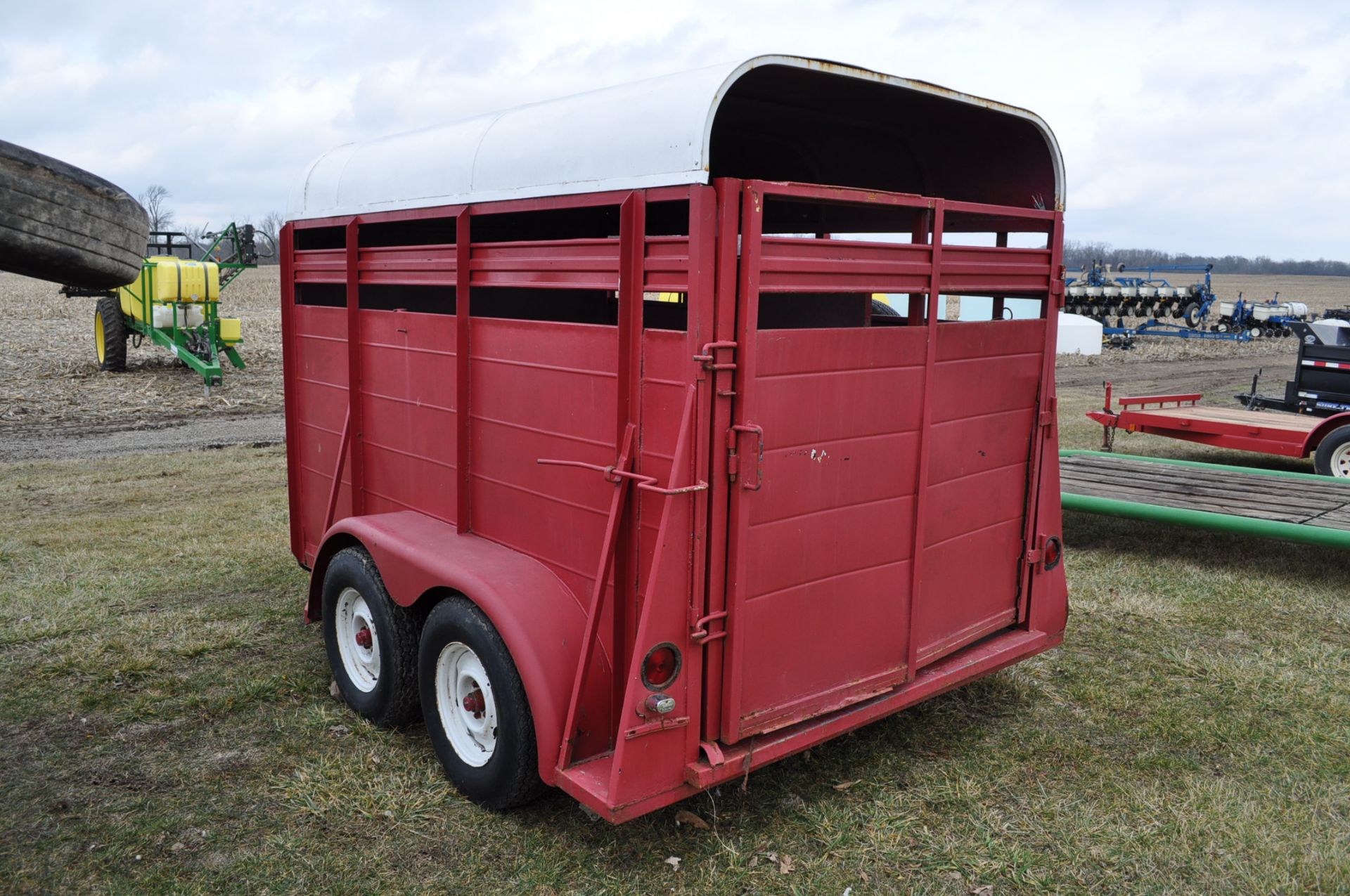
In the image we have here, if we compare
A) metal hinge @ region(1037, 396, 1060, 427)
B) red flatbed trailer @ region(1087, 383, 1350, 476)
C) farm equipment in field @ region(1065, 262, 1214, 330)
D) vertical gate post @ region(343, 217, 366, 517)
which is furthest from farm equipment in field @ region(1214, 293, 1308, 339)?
vertical gate post @ region(343, 217, 366, 517)

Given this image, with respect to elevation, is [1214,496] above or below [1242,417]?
below

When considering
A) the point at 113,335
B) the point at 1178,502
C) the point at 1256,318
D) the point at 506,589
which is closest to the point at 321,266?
the point at 506,589

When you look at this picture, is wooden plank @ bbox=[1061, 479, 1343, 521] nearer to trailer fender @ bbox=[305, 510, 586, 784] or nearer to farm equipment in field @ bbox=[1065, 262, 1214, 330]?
trailer fender @ bbox=[305, 510, 586, 784]

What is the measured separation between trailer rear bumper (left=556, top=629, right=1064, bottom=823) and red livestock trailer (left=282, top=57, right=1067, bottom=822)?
0.04 feet

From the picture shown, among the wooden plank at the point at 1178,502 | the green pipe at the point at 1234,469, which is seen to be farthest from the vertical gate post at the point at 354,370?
the green pipe at the point at 1234,469

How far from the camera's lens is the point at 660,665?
346 centimetres

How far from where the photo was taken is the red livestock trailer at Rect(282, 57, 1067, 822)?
3.43 meters

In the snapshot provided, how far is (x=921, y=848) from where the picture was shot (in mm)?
3789

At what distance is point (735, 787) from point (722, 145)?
118 inches

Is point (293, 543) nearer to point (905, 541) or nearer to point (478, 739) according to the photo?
point (478, 739)

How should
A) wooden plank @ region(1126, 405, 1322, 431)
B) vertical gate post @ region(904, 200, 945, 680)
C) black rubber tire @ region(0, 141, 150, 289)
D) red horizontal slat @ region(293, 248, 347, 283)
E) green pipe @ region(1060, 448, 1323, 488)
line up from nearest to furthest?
black rubber tire @ region(0, 141, 150, 289), vertical gate post @ region(904, 200, 945, 680), red horizontal slat @ region(293, 248, 347, 283), green pipe @ region(1060, 448, 1323, 488), wooden plank @ region(1126, 405, 1322, 431)

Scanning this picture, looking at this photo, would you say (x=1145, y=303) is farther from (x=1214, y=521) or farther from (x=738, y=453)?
(x=738, y=453)

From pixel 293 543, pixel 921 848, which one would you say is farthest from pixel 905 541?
pixel 293 543

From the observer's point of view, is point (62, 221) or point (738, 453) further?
point (738, 453)
